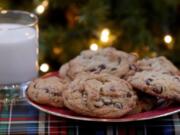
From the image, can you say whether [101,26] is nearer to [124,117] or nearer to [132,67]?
[132,67]

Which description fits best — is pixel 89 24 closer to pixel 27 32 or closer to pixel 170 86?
pixel 27 32

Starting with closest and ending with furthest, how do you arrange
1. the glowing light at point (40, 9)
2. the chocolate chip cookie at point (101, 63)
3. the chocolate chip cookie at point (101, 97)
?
the chocolate chip cookie at point (101, 97) < the chocolate chip cookie at point (101, 63) < the glowing light at point (40, 9)

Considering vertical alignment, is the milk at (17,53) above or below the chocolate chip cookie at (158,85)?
above

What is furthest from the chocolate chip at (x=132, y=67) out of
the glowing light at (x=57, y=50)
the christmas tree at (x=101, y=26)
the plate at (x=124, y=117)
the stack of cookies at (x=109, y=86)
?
the glowing light at (x=57, y=50)

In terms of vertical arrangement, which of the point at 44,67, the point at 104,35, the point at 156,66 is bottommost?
the point at 156,66

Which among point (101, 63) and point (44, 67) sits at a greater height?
point (44, 67)

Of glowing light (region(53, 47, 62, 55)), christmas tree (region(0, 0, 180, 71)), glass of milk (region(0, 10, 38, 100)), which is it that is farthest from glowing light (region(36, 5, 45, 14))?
glass of milk (region(0, 10, 38, 100))

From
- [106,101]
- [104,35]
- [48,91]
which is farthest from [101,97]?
[104,35]

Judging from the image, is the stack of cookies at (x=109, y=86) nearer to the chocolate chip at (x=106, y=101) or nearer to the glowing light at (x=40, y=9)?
the chocolate chip at (x=106, y=101)
